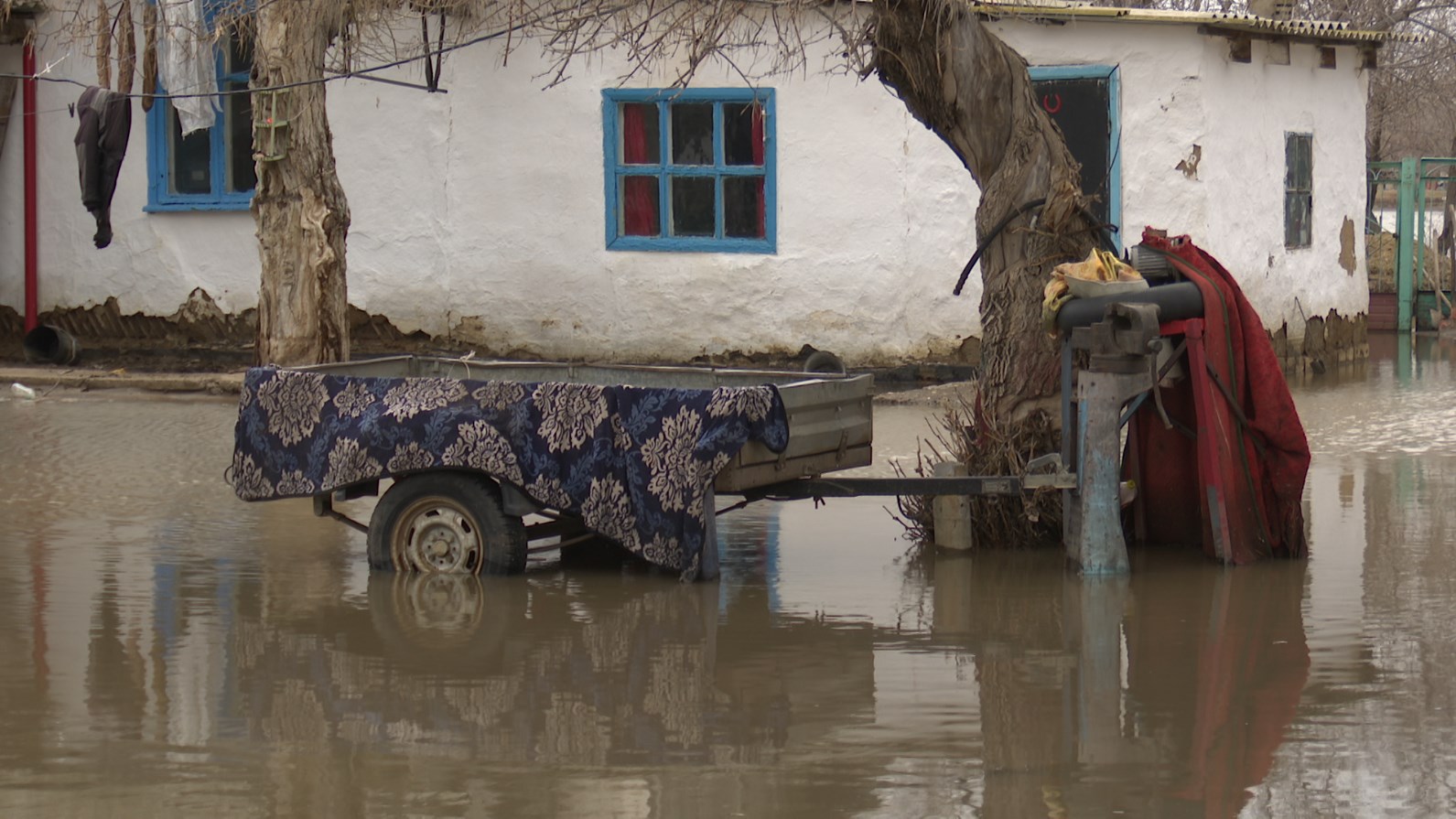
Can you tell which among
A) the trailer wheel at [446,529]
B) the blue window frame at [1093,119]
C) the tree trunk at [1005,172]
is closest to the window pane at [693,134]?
the blue window frame at [1093,119]

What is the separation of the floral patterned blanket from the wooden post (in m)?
1.28

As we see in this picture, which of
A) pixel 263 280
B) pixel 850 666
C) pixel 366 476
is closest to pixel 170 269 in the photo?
pixel 263 280

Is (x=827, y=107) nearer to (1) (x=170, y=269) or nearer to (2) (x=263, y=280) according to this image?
(2) (x=263, y=280)

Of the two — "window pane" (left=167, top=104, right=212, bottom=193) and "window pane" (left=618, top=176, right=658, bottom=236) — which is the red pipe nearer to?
"window pane" (left=167, top=104, right=212, bottom=193)

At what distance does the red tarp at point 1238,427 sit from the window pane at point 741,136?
7619 millimetres

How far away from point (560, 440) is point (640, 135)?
8528 mm

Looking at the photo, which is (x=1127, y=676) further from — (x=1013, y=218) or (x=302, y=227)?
(x=302, y=227)

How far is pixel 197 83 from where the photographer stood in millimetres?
15609

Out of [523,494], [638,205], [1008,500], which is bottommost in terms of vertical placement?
[1008,500]

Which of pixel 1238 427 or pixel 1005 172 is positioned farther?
pixel 1005 172

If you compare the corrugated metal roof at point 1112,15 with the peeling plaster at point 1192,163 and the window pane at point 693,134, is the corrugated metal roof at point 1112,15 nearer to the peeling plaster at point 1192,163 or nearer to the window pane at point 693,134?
the peeling plaster at point 1192,163

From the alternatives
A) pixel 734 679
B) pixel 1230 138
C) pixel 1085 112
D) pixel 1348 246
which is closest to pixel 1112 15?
pixel 1085 112

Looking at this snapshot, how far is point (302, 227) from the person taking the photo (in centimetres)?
1381

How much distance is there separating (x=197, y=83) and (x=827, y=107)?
208 inches
